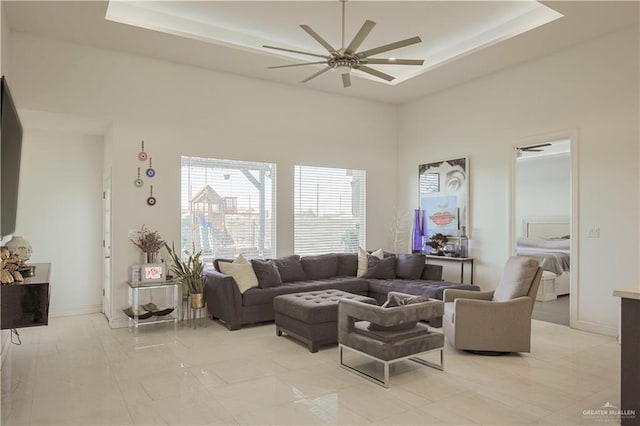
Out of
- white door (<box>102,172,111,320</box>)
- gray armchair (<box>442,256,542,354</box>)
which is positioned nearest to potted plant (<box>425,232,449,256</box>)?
gray armchair (<box>442,256,542,354</box>)

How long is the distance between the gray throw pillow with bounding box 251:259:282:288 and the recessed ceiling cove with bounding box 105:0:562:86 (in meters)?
2.65

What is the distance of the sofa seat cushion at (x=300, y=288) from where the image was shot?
5219 millimetres

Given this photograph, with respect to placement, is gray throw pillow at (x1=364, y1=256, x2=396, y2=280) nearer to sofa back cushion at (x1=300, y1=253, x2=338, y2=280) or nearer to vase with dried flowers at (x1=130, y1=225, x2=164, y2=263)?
sofa back cushion at (x1=300, y1=253, x2=338, y2=280)

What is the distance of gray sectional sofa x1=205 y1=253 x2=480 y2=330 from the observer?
5.15 m

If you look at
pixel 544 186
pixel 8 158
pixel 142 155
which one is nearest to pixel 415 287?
pixel 142 155

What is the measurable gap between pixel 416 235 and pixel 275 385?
14.0ft

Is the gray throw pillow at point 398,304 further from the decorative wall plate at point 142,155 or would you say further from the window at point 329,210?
the decorative wall plate at point 142,155

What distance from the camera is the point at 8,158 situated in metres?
3.06

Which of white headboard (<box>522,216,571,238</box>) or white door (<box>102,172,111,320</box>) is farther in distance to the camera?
white headboard (<box>522,216,571,238</box>)

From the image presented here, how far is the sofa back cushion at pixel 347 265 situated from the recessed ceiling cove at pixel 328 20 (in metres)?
2.98

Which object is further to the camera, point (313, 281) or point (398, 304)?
point (313, 281)

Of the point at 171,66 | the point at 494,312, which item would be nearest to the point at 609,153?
the point at 494,312

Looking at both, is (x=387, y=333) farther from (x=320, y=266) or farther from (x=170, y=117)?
(x=170, y=117)

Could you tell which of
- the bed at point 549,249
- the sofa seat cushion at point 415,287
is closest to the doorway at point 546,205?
the bed at point 549,249
